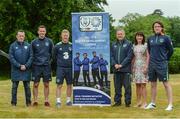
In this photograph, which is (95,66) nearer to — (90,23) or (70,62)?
(70,62)

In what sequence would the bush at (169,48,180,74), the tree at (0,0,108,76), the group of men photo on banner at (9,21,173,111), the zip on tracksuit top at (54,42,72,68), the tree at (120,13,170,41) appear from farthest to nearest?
the tree at (120,13,170,41) < the bush at (169,48,180,74) < the tree at (0,0,108,76) < the zip on tracksuit top at (54,42,72,68) < the group of men photo on banner at (9,21,173,111)

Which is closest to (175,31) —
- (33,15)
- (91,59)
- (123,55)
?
(33,15)

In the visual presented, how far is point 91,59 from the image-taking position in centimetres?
1296

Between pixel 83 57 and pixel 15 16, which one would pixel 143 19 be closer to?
pixel 15 16

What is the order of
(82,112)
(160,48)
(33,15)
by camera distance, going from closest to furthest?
1. (82,112)
2. (160,48)
3. (33,15)

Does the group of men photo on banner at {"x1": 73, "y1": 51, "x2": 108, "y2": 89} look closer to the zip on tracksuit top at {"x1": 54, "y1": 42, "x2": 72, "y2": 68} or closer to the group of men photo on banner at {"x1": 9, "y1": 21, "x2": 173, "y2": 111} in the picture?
the group of men photo on banner at {"x1": 9, "y1": 21, "x2": 173, "y2": 111}

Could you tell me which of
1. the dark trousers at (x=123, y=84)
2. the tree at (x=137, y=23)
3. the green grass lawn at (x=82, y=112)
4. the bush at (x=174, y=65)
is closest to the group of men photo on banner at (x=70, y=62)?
the dark trousers at (x=123, y=84)

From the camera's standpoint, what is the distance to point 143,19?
82625 mm

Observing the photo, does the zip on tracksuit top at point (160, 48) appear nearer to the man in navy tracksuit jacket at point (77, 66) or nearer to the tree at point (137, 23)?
the man in navy tracksuit jacket at point (77, 66)

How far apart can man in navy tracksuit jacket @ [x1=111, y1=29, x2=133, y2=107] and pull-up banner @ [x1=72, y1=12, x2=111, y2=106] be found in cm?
21

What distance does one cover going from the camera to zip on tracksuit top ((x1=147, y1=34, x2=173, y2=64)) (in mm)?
12328

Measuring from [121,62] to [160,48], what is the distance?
42.6 inches

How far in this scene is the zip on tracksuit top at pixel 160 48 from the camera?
1233 centimetres

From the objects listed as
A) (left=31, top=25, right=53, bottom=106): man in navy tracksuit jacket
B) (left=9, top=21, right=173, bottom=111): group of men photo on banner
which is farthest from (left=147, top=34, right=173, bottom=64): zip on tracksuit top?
(left=31, top=25, right=53, bottom=106): man in navy tracksuit jacket
